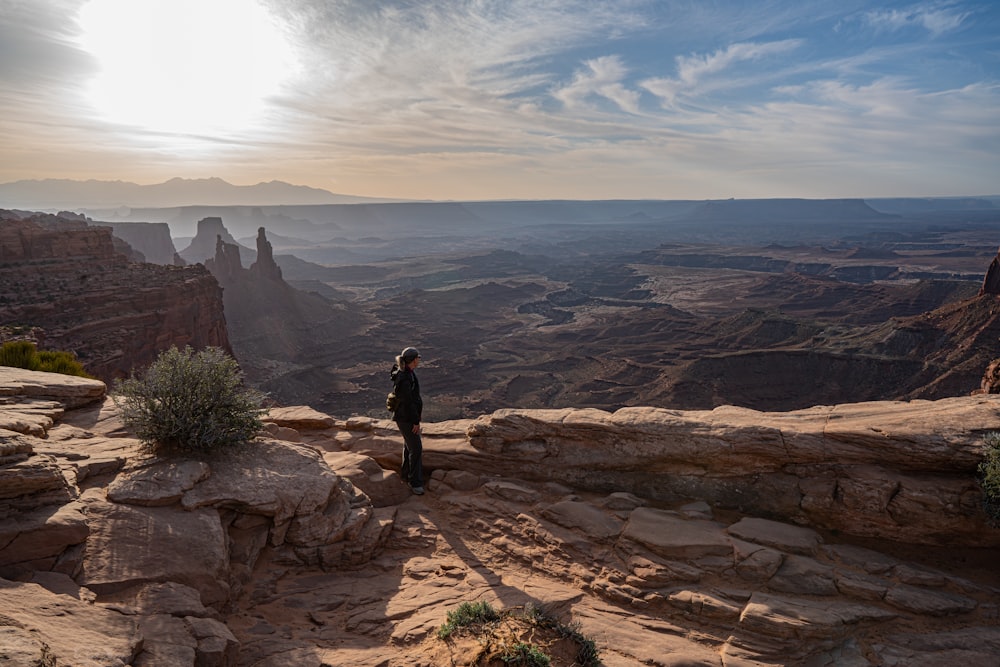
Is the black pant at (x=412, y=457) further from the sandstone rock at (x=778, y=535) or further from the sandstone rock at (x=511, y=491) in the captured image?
the sandstone rock at (x=778, y=535)

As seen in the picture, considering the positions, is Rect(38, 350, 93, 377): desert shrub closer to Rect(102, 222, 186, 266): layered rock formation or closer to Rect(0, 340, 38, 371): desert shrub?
Rect(0, 340, 38, 371): desert shrub

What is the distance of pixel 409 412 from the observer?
7855 millimetres

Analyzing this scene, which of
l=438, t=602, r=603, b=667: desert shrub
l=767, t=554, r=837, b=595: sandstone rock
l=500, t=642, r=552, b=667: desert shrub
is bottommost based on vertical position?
l=767, t=554, r=837, b=595: sandstone rock

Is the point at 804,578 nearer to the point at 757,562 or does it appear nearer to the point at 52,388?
the point at 757,562

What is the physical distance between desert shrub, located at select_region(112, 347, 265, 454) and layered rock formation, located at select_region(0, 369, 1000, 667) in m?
0.33

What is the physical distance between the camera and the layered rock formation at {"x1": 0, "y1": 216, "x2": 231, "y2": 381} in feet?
88.0

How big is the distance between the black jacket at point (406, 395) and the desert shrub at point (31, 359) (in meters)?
8.15

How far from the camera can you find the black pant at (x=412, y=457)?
805cm

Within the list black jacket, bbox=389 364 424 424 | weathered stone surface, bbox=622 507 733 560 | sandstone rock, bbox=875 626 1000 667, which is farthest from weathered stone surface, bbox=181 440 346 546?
sandstone rock, bbox=875 626 1000 667

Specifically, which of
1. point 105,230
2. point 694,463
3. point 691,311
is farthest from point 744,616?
point 691,311

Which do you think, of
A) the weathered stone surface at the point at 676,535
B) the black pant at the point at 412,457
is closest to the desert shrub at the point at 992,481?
the weathered stone surface at the point at 676,535

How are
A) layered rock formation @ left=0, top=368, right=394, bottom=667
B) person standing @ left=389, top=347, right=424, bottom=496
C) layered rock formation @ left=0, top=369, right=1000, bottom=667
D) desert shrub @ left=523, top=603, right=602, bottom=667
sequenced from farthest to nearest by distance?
person standing @ left=389, top=347, right=424, bottom=496, desert shrub @ left=523, top=603, right=602, bottom=667, layered rock formation @ left=0, top=369, right=1000, bottom=667, layered rock formation @ left=0, top=368, right=394, bottom=667

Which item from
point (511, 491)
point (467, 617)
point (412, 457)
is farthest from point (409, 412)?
point (467, 617)

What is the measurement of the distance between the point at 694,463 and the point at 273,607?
6070 millimetres
